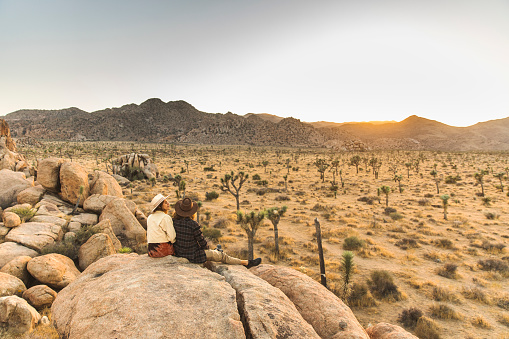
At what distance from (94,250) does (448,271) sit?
Answer: 17188 millimetres

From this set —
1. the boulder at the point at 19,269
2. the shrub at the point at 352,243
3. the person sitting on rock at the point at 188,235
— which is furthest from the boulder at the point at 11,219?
the shrub at the point at 352,243

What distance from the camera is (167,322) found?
143 inches

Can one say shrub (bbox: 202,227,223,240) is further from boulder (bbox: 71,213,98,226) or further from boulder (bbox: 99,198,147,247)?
boulder (bbox: 71,213,98,226)

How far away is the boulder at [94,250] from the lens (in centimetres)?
962

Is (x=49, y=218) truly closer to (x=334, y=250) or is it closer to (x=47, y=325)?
(x=47, y=325)

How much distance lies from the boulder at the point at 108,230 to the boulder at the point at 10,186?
20.2ft

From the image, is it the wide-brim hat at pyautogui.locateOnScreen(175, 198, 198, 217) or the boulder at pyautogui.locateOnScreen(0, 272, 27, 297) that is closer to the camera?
the wide-brim hat at pyautogui.locateOnScreen(175, 198, 198, 217)

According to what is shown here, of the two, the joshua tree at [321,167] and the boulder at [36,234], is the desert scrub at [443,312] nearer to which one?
the boulder at [36,234]

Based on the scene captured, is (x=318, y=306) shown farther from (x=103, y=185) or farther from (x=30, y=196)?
(x=30, y=196)

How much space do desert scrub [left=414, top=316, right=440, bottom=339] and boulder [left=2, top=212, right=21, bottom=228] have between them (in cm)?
1644

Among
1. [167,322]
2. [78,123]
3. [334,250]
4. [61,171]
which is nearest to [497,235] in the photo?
[334,250]

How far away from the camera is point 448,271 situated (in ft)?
40.6

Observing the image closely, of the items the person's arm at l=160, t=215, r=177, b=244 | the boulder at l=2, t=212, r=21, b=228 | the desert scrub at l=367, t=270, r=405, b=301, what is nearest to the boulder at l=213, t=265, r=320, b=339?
the person's arm at l=160, t=215, r=177, b=244

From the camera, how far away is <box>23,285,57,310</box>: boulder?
7.09m
